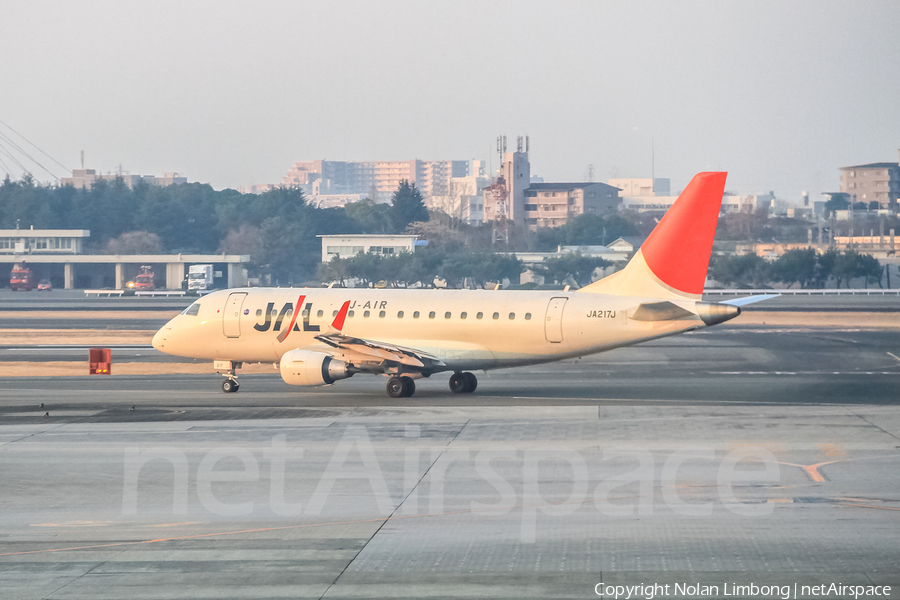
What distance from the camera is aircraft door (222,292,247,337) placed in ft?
126

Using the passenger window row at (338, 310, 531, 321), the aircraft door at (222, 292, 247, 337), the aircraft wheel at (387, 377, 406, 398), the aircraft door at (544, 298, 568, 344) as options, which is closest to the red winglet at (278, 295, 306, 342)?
the passenger window row at (338, 310, 531, 321)

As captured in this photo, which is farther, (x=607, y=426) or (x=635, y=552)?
(x=607, y=426)

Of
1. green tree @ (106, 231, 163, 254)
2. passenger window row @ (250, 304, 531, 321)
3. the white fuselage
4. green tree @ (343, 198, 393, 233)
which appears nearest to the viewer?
the white fuselage

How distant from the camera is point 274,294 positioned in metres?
38.9

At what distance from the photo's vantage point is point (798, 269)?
11238 centimetres

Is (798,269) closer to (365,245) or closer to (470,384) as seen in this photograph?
(365,245)

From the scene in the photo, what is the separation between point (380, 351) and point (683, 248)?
452 inches

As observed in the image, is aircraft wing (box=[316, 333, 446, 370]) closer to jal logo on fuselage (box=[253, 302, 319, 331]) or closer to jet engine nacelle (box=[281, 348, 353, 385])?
jet engine nacelle (box=[281, 348, 353, 385])

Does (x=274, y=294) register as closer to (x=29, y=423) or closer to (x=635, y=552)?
(x=29, y=423)

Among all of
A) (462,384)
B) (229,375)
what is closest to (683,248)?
(462,384)

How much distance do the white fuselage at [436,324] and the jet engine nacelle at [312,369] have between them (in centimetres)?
260

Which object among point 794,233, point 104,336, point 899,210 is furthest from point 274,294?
point 899,210

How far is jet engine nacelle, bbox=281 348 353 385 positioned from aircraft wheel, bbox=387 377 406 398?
1893mm

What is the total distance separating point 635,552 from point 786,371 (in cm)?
3045
